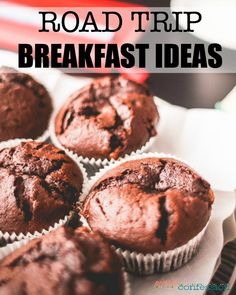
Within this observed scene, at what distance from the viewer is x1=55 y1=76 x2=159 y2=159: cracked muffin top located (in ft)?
4.06

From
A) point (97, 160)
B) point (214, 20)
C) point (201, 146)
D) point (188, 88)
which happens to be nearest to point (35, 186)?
point (97, 160)

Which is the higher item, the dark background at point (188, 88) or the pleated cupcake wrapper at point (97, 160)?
the dark background at point (188, 88)

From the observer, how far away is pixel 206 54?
4.23 feet

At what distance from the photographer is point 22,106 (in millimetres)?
1296

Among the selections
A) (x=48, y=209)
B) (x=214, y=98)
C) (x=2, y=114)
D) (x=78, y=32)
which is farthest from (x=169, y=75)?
(x=48, y=209)

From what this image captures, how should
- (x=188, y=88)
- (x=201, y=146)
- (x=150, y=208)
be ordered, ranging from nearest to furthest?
(x=150, y=208), (x=201, y=146), (x=188, y=88)

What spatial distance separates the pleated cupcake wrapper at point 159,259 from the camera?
101cm

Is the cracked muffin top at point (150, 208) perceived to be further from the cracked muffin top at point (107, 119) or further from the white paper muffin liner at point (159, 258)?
the cracked muffin top at point (107, 119)

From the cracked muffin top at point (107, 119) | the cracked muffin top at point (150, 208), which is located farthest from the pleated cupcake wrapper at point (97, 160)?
the cracked muffin top at point (150, 208)

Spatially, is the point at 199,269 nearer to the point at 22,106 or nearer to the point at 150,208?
the point at 150,208

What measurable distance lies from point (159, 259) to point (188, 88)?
60 cm

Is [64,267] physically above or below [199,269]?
above

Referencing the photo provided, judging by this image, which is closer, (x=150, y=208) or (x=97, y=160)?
(x=150, y=208)

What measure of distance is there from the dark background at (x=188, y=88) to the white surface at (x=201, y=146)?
0.15 ft
